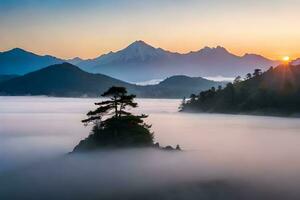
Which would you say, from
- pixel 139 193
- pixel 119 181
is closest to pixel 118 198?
pixel 139 193

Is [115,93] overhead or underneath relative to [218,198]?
overhead

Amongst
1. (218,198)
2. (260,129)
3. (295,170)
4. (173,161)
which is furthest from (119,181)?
(260,129)

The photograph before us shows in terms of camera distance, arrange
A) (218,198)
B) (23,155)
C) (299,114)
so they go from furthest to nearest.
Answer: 1. (299,114)
2. (23,155)
3. (218,198)

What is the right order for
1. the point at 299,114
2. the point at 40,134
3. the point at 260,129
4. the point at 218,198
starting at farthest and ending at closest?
the point at 299,114
the point at 260,129
the point at 40,134
the point at 218,198

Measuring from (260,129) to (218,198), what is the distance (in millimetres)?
140662

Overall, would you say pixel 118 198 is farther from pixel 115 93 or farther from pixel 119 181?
pixel 115 93

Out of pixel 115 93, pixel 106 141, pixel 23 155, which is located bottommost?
pixel 23 155

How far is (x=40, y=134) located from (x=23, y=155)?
61.9m

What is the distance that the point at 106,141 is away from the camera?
7156cm

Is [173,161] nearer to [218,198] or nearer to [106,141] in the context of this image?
[106,141]

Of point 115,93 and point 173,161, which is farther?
point 173,161

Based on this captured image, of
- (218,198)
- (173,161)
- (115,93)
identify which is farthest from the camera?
(173,161)

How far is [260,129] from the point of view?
605 ft

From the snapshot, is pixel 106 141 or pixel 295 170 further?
pixel 295 170
